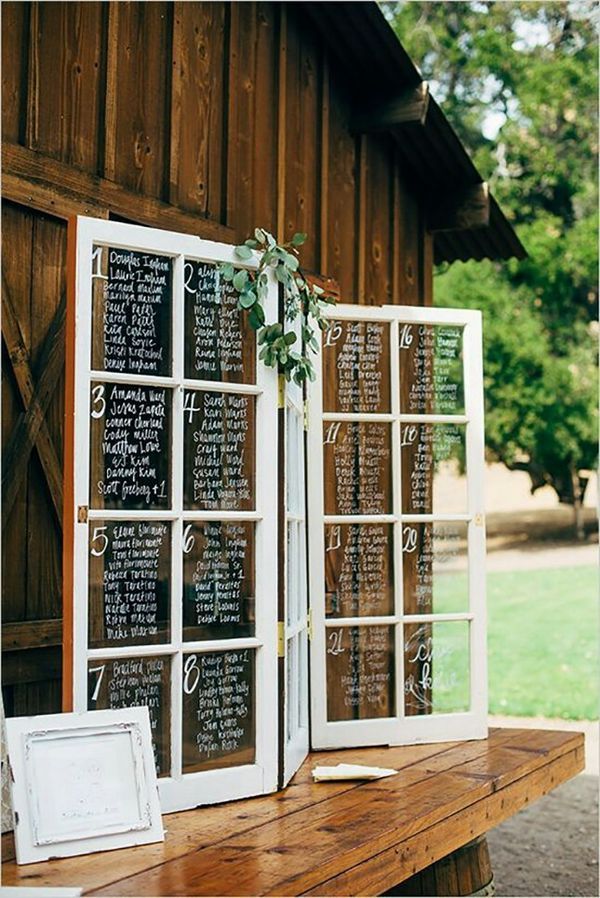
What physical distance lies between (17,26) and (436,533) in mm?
2358

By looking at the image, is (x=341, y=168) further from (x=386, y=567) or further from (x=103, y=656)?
(x=103, y=656)

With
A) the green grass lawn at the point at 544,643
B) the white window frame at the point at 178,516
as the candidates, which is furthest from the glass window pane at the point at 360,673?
the green grass lawn at the point at 544,643

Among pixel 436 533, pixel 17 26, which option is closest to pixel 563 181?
pixel 436 533

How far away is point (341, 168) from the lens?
512 centimetres

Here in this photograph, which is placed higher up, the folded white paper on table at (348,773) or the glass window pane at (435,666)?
the glass window pane at (435,666)

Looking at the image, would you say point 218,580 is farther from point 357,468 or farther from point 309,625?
point 357,468

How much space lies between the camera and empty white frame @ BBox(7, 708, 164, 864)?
2812 mm

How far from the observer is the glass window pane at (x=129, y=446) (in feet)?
10.5

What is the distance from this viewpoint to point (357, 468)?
4332mm

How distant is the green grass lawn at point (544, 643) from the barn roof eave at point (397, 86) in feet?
19.1

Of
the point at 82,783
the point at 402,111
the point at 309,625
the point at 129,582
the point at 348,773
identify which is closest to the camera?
the point at 82,783

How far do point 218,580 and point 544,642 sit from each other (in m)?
9.88

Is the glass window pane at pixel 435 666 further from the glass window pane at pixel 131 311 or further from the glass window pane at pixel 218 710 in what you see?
the glass window pane at pixel 131 311

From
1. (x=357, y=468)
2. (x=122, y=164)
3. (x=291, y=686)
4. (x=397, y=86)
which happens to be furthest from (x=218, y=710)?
(x=397, y=86)
